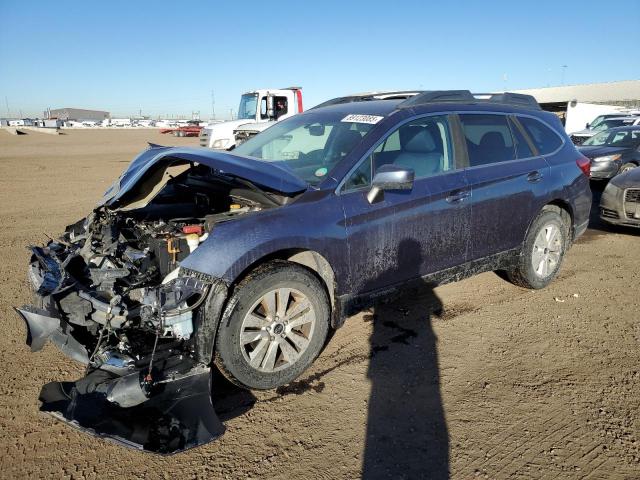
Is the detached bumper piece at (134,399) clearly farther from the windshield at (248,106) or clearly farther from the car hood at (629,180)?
the windshield at (248,106)

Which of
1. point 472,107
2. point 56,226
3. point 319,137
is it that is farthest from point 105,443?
point 56,226

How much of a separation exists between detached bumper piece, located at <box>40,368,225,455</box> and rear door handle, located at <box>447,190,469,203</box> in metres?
2.31

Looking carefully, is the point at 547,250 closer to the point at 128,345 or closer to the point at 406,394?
the point at 406,394

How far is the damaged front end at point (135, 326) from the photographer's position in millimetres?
2479

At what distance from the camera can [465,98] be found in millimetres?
4301

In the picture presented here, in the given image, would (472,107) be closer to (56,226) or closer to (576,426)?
(576,426)

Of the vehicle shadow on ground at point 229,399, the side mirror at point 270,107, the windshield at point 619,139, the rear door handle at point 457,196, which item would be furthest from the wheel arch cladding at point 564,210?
the side mirror at point 270,107

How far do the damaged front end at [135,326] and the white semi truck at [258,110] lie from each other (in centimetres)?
1361

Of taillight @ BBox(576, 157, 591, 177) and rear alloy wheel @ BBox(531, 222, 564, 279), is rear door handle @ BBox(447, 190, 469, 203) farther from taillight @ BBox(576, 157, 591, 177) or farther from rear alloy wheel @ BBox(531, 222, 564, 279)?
taillight @ BBox(576, 157, 591, 177)

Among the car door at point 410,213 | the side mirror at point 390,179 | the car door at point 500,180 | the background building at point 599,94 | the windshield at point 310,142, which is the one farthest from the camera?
the background building at point 599,94

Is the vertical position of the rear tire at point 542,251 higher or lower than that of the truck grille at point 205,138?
lower

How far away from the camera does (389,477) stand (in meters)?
2.37

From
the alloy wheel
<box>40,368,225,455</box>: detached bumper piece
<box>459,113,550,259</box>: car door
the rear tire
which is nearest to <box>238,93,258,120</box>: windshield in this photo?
<box>459,113,550,259</box>: car door

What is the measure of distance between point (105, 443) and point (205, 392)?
65cm
